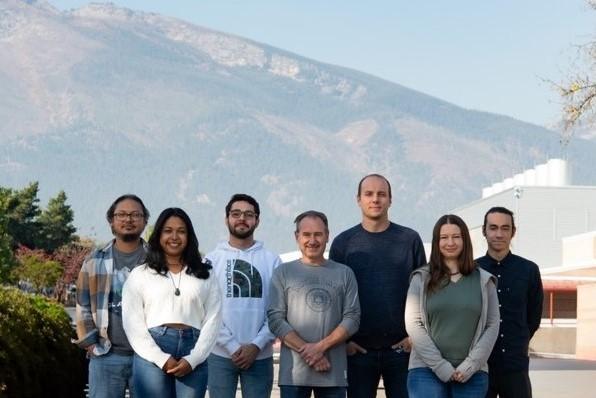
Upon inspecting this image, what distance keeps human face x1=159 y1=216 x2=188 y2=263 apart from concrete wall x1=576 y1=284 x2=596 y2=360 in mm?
36927

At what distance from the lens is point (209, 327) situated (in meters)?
7.97

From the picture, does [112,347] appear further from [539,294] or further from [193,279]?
[539,294]

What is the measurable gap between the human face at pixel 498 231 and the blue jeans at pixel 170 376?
2100mm

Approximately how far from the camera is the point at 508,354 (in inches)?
330

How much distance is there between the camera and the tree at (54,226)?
9688 centimetres

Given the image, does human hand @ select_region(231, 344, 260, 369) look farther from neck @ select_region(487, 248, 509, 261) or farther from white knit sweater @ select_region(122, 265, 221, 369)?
neck @ select_region(487, 248, 509, 261)

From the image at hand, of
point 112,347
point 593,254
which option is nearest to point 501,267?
point 112,347

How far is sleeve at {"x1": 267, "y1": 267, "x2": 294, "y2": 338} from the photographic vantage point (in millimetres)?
8281

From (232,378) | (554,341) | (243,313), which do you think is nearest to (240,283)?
(243,313)

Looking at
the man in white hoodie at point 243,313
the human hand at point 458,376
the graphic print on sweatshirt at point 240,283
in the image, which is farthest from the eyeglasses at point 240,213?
the human hand at point 458,376

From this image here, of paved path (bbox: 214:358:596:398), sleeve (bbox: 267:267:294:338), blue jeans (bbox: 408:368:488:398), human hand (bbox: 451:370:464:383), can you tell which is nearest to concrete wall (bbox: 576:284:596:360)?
paved path (bbox: 214:358:596:398)

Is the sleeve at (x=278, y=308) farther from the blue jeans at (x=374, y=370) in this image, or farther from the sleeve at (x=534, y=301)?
the sleeve at (x=534, y=301)

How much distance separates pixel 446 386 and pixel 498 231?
1.21m

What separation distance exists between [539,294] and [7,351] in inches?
153
